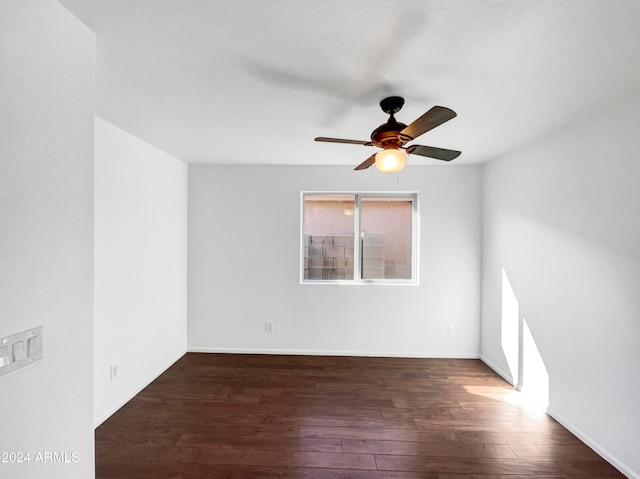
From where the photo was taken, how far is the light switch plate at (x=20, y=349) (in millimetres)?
968

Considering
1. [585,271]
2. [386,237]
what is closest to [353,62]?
[585,271]

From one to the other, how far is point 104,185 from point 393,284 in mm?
3104

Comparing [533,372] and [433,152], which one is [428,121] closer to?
[433,152]

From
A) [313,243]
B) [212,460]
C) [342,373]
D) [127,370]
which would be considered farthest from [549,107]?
[127,370]

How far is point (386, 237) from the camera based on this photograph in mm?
3928

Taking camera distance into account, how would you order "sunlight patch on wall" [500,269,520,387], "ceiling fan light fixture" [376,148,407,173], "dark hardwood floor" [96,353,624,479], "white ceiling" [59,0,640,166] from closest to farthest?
1. "white ceiling" [59,0,640,166]
2. "ceiling fan light fixture" [376,148,407,173]
3. "dark hardwood floor" [96,353,624,479]
4. "sunlight patch on wall" [500,269,520,387]

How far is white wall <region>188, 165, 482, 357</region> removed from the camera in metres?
3.72

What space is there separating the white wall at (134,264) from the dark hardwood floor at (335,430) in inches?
11.8

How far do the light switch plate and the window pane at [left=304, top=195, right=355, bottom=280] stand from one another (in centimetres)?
295

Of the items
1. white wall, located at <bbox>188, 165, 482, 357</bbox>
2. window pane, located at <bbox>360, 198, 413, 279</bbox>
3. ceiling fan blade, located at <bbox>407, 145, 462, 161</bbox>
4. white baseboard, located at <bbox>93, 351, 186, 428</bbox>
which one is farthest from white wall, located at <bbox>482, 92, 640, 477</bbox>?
white baseboard, located at <bbox>93, 351, 186, 428</bbox>

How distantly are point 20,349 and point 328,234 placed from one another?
10.4 ft

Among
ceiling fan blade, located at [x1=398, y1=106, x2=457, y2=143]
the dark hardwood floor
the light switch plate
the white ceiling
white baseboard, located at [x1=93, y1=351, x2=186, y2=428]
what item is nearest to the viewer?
the light switch plate

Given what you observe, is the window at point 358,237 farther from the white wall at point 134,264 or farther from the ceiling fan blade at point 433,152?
the ceiling fan blade at point 433,152

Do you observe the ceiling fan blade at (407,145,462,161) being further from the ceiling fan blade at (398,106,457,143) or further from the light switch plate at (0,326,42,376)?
the light switch plate at (0,326,42,376)
